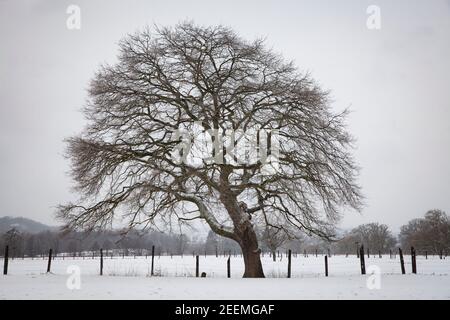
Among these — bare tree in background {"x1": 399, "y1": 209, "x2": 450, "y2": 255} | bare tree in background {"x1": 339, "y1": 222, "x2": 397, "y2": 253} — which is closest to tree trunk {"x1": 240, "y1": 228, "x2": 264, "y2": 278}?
bare tree in background {"x1": 399, "y1": 209, "x2": 450, "y2": 255}

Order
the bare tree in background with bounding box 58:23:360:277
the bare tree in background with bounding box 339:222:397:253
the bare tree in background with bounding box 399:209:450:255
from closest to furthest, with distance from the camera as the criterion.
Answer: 1. the bare tree in background with bounding box 58:23:360:277
2. the bare tree in background with bounding box 399:209:450:255
3. the bare tree in background with bounding box 339:222:397:253

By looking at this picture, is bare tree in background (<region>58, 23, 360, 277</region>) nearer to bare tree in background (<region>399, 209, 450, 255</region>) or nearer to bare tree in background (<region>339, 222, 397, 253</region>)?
bare tree in background (<region>399, 209, 450, 255</region>)

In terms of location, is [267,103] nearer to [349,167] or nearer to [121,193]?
[349,167]

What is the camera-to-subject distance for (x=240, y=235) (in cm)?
1473

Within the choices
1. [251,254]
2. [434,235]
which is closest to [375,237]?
[434,235]

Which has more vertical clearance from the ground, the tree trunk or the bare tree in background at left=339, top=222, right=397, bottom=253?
the tree trunk

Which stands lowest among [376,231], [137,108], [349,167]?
[376,231]

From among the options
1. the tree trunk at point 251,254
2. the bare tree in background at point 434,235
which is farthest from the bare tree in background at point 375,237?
the tree trunk at point 251,254

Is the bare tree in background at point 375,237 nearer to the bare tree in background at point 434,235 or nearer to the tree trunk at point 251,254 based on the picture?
the bare tree in background at point 434,235

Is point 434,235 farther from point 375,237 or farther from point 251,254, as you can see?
point 251,254

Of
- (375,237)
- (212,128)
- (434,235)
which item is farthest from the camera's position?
(375,237)

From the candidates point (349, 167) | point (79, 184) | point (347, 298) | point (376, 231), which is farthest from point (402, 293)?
point (376, 231)

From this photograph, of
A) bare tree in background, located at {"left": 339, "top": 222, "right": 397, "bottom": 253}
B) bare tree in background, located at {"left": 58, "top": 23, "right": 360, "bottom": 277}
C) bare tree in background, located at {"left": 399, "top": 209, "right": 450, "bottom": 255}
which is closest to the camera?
bare tree in background, located at {"left": 58, "top": 23, "right": 360, "bottom": 277}
